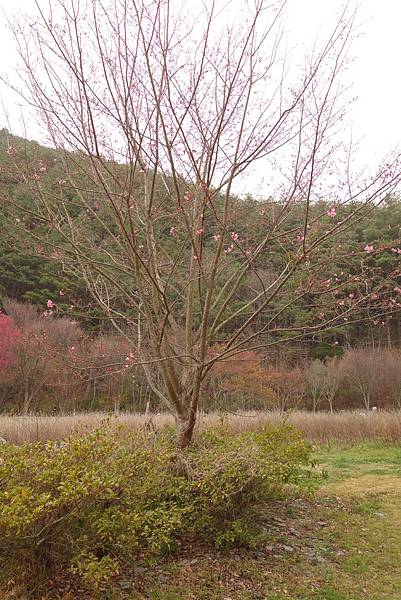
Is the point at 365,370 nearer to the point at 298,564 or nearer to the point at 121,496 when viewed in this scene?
the point at 298,564

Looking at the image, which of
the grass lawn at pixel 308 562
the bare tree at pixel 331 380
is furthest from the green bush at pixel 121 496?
the bare tree at pixel 331 380

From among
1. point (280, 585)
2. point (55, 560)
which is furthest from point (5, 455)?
point (280, 585)

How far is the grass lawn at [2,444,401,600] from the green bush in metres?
0.14

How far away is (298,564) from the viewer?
3594 mm

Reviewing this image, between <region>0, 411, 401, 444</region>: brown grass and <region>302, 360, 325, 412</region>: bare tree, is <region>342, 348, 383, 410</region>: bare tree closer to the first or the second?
<region>302, 360, 325, 412</region>: bare tree

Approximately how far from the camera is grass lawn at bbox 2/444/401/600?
315 centimetres

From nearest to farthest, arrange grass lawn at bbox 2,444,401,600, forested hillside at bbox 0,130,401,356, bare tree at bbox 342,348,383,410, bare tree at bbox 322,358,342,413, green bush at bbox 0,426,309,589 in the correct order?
1. green bush at bbox 0,426,309,589
2. grass lawn at bbox 2,444,401,600
3. forested hillside at bbox 0,130,401,356
4. bare tree at bbox 322,358,342,413
5. bare tree at bbox 342,348,383,410

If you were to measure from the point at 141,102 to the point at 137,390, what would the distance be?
18361 millimetres

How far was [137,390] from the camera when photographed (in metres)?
21.2

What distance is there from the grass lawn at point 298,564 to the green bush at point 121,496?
0.14 m

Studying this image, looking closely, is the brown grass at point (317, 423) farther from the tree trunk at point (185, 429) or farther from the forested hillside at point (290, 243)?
the tree trunk at point (185, 429)

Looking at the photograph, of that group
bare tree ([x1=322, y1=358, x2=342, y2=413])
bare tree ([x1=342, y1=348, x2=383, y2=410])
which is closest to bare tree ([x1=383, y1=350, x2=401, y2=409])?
bare tree ([x1=342, y1=348, x2=383, y2=410])

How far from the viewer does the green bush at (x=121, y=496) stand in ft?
8.52

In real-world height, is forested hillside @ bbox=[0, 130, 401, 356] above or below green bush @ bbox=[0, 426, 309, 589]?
above
